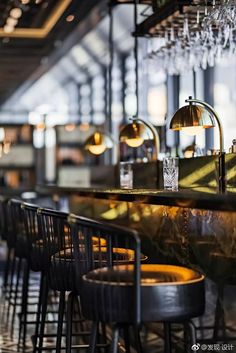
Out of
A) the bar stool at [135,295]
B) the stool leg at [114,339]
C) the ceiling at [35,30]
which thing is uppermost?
the ceiling at [35,30]

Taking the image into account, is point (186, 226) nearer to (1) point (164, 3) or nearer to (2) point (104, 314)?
(2) point (104, 314)

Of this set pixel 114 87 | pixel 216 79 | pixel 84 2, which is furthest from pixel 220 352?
pixel 114 87

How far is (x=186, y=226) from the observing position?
3994 millimetres

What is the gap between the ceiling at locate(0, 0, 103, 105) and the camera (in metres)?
9.88

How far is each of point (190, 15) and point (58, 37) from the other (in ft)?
20.7

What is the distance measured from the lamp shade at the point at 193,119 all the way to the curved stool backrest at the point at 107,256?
93 cm

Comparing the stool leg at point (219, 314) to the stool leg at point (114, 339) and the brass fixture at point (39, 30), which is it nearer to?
the stool leg at point (114, 339)

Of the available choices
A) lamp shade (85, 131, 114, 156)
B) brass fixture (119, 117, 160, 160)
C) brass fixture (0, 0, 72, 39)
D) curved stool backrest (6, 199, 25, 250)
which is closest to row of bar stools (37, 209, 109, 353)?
curved stool backrest (6, 199, 25, 250)

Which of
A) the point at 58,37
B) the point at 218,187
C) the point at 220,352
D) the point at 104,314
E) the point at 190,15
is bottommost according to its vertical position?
the point at 220,352

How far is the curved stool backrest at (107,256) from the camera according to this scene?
8.94 feet

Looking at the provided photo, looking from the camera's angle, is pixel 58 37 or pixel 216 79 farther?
pixel 58 37

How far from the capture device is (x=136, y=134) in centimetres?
608

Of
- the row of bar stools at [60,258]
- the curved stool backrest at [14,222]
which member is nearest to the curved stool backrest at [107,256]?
the row of bar stools at [60,258]

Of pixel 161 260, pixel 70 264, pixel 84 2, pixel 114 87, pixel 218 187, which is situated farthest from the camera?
pixel 114 87
